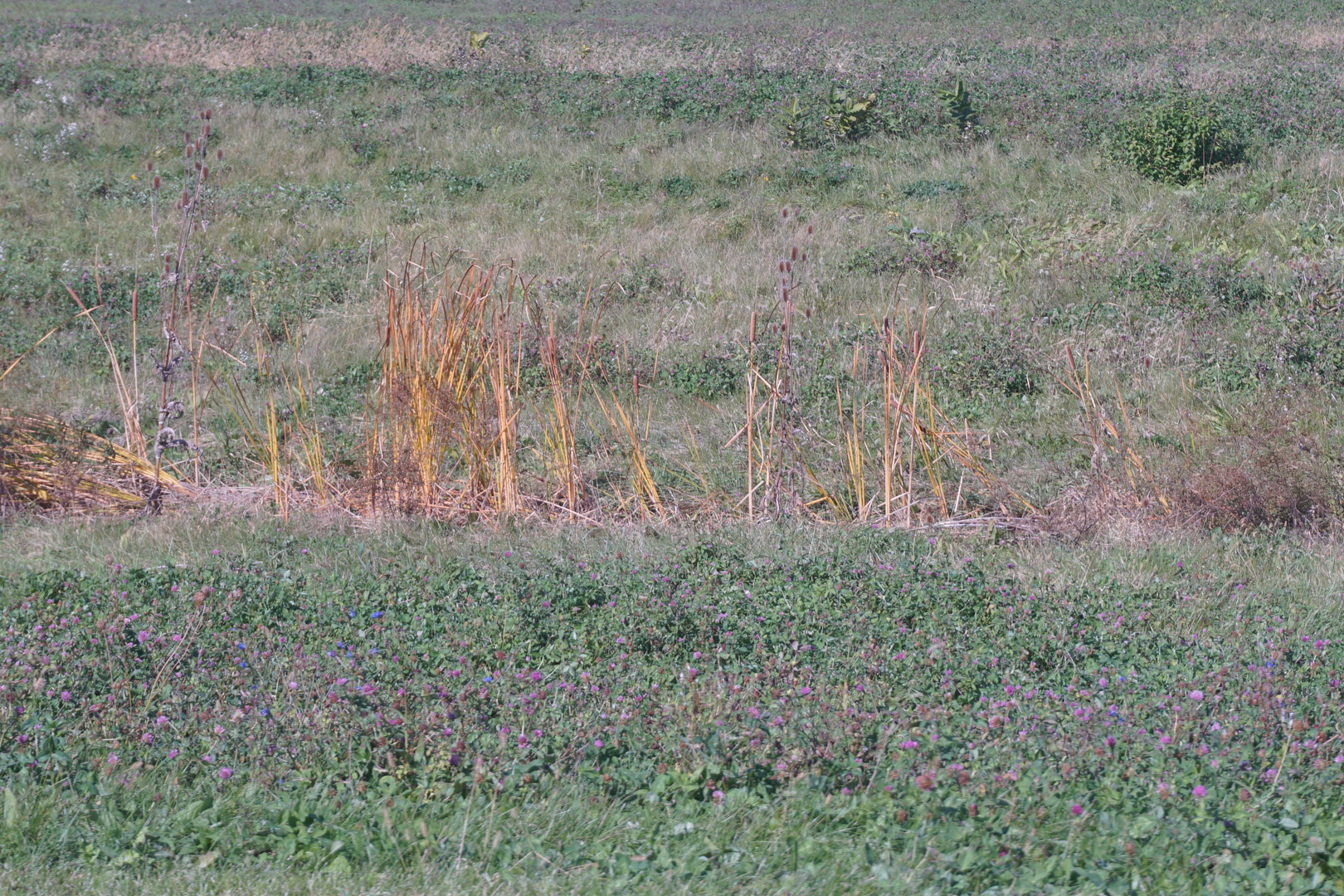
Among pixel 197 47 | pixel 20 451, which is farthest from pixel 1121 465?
pixel 197 47

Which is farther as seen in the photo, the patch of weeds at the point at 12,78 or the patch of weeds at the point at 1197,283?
the patch of weeds at the point at 12,78

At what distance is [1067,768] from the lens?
3078 millimetres

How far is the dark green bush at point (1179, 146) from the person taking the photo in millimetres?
10992

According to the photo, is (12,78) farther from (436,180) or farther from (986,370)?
(986,370)

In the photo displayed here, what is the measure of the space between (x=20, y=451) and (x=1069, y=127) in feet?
35.3

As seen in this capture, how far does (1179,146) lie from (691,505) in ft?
24.3

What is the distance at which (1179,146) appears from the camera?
11.0 m

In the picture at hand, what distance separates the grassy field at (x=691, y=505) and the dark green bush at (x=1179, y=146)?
5 centimetres

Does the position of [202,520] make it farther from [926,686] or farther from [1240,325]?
[1240,325]

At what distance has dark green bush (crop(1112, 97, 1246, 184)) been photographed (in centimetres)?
1099

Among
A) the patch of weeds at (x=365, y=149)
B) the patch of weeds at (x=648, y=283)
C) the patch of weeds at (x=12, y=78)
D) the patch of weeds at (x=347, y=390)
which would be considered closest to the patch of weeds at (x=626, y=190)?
the patch of weeds at (x=648, y=283)

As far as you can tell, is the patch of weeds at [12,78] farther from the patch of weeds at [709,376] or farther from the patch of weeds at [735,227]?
the patch of weeds at [709,376]

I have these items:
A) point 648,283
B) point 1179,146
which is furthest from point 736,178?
point 1179,146

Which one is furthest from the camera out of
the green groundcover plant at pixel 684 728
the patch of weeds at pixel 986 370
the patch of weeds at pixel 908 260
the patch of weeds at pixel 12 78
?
the patch of weeds at pixel 12 78
